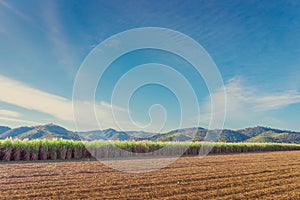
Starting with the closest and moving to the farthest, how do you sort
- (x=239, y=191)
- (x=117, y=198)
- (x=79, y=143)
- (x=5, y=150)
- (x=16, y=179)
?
(x=117, y=198) < (x=239, y=191) < (x=16, y=179) < (x=5, y=150) < (x=79, y=143)

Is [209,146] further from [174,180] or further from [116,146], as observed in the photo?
[174,180]

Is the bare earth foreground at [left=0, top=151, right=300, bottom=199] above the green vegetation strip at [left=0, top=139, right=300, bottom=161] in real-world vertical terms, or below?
below

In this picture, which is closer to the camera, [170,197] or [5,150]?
[170,197]

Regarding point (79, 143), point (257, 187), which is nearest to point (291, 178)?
point (257, 187)

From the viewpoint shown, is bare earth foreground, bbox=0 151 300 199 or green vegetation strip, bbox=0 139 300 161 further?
green vegetation strip, bbox=0 139 300 161

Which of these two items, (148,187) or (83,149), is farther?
(83,149)

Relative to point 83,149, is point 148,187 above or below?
below

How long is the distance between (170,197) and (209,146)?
2911cm

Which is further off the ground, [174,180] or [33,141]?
[33,141]

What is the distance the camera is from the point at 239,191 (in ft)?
28.5

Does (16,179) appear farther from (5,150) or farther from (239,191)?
(5,150)

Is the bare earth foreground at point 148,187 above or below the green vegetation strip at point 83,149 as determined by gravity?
below

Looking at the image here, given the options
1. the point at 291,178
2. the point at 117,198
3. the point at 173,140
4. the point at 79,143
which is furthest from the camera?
the point at 173,140

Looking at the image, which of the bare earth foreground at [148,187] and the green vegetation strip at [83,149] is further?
the green vegetation strip at [83,149]
